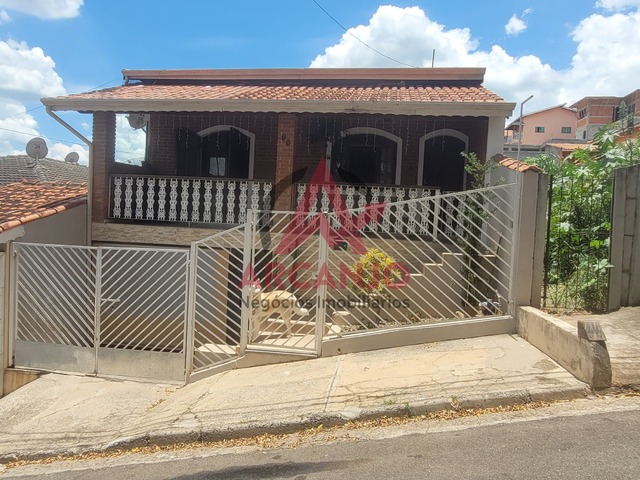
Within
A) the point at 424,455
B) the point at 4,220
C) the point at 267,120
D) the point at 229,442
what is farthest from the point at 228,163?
the point at 424,455

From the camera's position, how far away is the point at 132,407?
5.29 meters

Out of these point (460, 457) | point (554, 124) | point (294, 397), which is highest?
point (554, 124)

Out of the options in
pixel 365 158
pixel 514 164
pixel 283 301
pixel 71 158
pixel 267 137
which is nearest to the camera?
pixel 514 164

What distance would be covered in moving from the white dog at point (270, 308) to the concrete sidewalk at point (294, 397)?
57 cm

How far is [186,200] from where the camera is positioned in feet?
26.5

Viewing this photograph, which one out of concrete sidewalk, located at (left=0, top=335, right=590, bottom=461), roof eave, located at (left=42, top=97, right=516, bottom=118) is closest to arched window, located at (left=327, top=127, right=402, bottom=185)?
roof eave, located at (left=42, top=97, right=516, bottom=118)

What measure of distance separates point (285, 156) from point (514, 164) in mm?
3956

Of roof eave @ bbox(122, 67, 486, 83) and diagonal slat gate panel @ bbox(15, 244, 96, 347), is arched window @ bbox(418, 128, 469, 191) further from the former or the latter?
diagonal slat gate panel @ bbox(15, 244, 96, 347)

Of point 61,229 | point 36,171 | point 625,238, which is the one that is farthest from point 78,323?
point 36,171

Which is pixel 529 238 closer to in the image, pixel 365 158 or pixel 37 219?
pixel 365 158

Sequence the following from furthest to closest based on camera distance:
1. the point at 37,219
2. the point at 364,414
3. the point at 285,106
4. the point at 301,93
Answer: the point at 301,93 → the point at 285,106 → the point at 37,219 → the point at 364,414

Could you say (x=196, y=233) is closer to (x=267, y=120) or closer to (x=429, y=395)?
(x=267, y=120)

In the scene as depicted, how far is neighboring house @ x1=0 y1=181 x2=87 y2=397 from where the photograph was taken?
667cm

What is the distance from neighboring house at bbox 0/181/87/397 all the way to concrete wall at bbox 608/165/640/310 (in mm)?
8402
